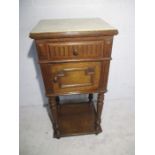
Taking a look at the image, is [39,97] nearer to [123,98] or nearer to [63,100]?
[63,100]

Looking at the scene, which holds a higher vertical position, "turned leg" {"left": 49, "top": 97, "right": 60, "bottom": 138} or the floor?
"turned leg" {"left": 49, "top": 97, "right": 60, "bottom": 138}

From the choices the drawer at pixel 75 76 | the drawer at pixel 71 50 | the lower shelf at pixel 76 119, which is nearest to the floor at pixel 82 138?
the lower shelf at pixel 76 119

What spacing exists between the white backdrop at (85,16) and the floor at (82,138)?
21 cm

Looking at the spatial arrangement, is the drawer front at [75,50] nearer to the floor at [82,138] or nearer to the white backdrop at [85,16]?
the white backdrop at [85,16]

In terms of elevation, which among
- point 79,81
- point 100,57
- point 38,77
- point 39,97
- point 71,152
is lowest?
point 71,152

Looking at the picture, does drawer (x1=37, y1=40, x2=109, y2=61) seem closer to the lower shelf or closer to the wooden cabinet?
the wooden cabinet

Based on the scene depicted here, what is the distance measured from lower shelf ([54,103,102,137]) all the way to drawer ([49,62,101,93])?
43 centimetres

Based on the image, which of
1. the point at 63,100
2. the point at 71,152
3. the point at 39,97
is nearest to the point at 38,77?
the point at 39,97

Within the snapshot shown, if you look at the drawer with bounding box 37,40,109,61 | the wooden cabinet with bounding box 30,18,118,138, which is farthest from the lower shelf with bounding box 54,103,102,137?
the drawer with bounding box 37,40,109,61

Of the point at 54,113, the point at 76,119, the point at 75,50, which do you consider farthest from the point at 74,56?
the point at 76,119

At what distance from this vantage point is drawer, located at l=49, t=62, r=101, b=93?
99 centimetres

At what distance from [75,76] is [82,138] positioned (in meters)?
0.55

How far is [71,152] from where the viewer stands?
3.86ft

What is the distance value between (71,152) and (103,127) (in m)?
0.35
